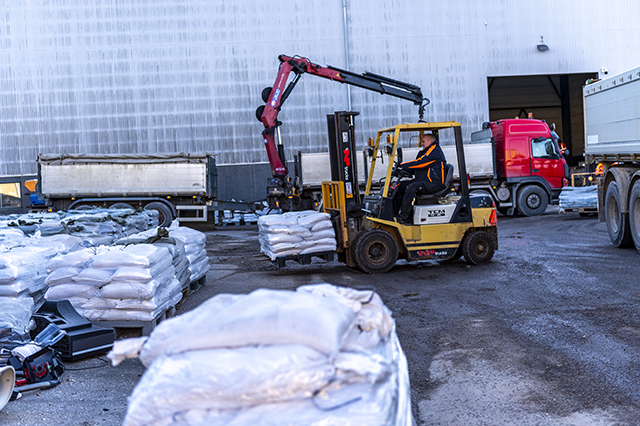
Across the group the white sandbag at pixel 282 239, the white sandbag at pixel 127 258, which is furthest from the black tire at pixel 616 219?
the white sandbag at pixel 127 258

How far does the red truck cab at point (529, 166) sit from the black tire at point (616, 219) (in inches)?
314

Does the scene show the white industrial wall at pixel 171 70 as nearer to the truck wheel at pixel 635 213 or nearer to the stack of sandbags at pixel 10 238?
the truck wheel at pixel 635 213

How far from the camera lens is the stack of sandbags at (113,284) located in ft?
18.6

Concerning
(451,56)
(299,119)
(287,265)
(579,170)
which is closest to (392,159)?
(287,265)

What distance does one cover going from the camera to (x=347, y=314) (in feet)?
7.92

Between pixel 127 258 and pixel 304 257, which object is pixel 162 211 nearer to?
pixel 304 257

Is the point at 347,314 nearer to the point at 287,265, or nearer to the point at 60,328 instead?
the point at 60,328

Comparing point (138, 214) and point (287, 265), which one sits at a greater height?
point (138, 214)

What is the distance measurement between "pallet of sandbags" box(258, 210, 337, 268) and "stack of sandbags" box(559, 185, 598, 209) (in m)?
9.60

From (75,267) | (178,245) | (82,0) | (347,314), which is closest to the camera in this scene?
(347,314)

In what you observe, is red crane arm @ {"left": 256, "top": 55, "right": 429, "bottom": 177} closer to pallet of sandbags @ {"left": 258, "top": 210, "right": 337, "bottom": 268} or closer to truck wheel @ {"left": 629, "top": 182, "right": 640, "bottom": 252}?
truck wheel @ {"left": 629, "top": 182, "right": 640, "bottom": 252}

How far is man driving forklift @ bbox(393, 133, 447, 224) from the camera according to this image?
9.05 m

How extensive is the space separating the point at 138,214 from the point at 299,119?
33.2 ft

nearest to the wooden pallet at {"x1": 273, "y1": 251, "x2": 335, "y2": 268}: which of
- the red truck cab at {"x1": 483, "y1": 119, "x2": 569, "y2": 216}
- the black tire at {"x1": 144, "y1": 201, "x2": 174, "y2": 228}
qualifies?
the black tire at {"x1": 144, "y1": 201, "x2": 174, "y2": 228}
